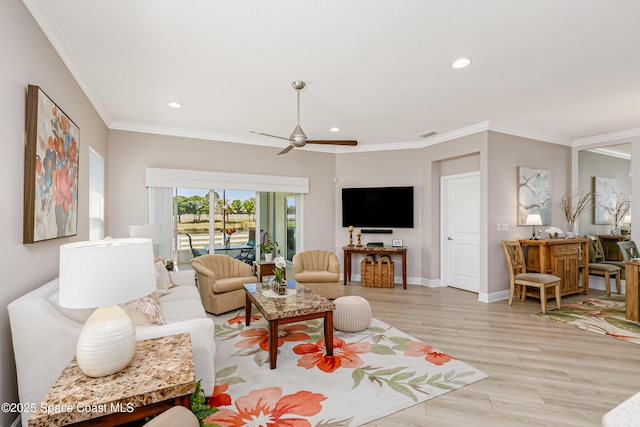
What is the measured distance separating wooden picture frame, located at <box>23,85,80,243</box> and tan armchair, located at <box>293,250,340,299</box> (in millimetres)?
2995

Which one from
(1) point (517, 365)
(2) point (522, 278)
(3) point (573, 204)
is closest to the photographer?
(1) point (517, 365)

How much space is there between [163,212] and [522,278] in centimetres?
575

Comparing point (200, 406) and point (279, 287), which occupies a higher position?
point (279, 287)

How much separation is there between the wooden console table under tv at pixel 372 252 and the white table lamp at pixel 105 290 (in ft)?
15.2

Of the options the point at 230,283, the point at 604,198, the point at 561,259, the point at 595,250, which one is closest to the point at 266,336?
the point at 230,283

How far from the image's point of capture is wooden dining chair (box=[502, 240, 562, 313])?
14.4ft

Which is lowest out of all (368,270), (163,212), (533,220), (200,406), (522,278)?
(200,406)

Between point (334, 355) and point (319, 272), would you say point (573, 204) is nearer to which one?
point (319, 272)

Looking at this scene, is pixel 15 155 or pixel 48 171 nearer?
pixel 15 155

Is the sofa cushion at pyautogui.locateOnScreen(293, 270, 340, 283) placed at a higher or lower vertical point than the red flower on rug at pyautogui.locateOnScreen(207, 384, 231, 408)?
higher

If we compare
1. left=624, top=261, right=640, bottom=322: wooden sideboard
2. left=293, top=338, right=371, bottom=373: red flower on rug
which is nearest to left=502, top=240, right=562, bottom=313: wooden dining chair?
left=624, top=261, right=640, bottom=322: wooden sideboard

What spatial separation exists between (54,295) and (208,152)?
3.72 meters

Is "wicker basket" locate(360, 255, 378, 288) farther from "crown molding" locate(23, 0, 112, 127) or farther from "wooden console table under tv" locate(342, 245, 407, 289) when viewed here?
"crown molding" locate(23, 0, 112, 127)

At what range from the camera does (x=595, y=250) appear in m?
5.92
